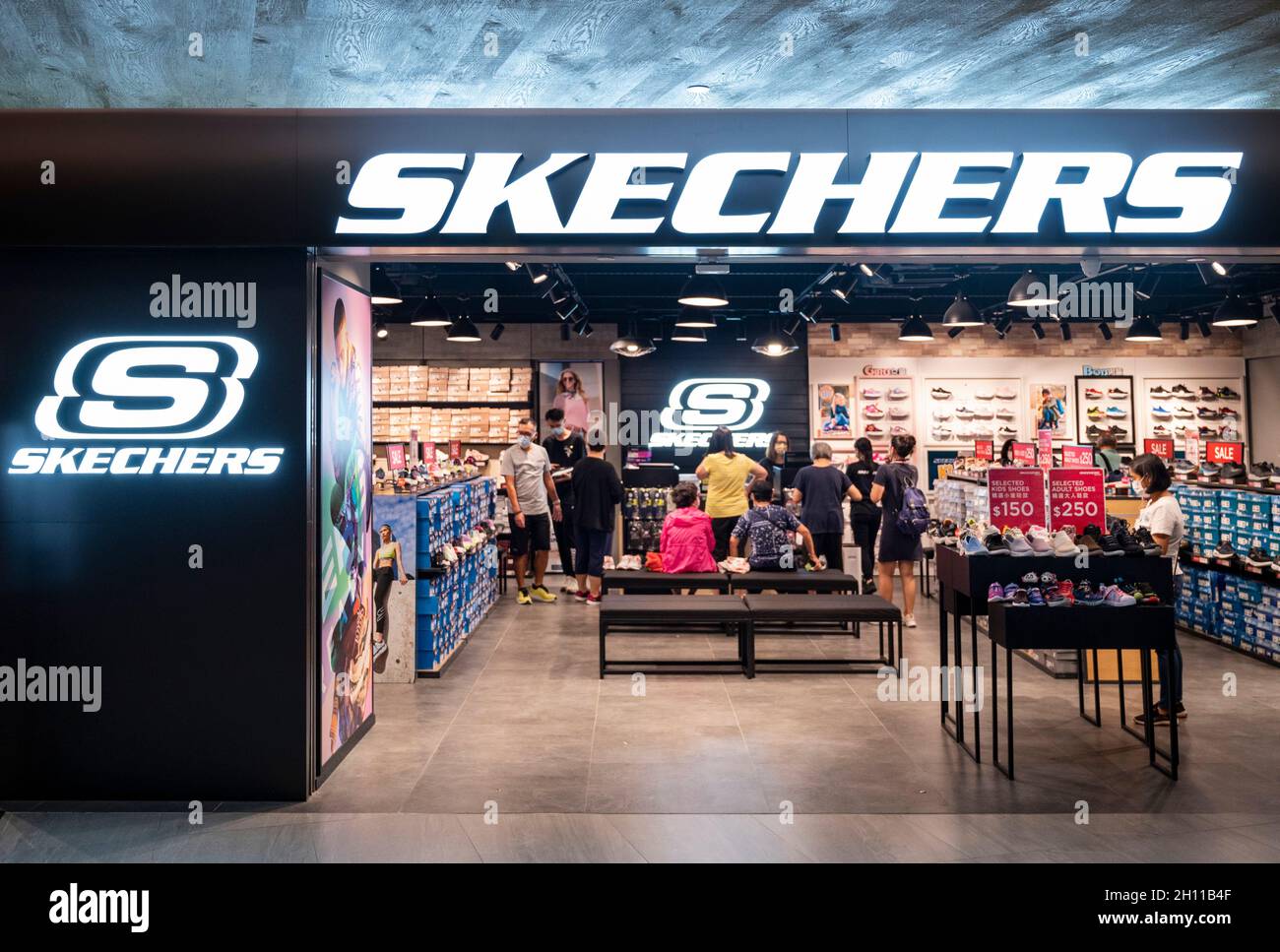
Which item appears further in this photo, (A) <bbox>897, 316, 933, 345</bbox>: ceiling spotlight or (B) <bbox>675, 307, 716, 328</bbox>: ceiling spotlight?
(A) <bbox>897, 316, 933, 345</bbox>: ceiling spotlight

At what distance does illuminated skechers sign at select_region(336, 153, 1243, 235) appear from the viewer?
14.5 ft

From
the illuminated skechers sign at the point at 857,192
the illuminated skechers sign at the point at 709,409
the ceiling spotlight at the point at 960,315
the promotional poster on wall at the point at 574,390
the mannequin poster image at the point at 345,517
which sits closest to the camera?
the illuminated skechers sign at the point at 857,192

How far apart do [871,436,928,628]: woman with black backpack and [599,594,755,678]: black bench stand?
1.81m

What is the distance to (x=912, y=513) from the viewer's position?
7.97 metres

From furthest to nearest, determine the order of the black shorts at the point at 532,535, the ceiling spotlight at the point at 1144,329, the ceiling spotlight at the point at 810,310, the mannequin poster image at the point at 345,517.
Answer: the ceiling spotlight at the point at 810,310
the ceiling spotlight at the point at 1144,329
the black shorts at the point at 532,535
the mannequin poster image at the point at 345,517

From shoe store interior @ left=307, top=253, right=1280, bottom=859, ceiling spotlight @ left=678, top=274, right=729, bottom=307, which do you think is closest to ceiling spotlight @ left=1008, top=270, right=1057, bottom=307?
shoe store interior @ left=307, top=253, right=1280, bottom=859

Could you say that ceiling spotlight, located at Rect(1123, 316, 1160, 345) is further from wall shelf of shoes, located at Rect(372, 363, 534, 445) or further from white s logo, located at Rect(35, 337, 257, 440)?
white s logo, located at Rect(35, 337, 257, 440)

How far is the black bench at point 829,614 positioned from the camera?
254 inches

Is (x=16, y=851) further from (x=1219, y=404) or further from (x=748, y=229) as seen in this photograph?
(x=1219, y=404)

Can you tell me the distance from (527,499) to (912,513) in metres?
3.69

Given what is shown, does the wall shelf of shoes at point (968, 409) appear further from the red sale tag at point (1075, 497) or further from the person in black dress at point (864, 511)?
the red sale tag at point (1075, 497)

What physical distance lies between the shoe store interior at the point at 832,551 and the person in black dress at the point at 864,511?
0.04 meters

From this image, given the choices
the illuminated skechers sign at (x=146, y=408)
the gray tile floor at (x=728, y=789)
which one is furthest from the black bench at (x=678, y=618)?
the illuminated skechers sign at (x=146, y=408)
